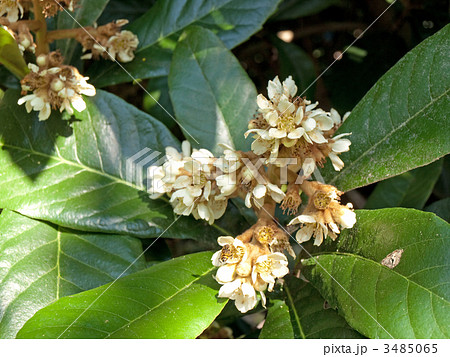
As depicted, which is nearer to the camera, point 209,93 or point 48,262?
point 48,262

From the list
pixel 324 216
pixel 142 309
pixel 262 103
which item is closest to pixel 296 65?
pixel 262 103

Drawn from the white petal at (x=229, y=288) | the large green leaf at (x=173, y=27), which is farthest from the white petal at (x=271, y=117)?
the large green leaf at (x=173, y=27)

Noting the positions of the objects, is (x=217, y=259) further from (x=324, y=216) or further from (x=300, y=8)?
(x=300, y=8)

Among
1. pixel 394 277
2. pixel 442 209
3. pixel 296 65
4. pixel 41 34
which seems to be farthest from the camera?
pixel 296 65

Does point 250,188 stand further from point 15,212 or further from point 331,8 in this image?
point 331,8

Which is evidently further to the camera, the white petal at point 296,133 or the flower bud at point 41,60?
the flower bud at point 41,60

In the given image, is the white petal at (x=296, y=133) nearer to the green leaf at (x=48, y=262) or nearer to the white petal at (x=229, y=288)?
the white petal at (x=229, y=288)

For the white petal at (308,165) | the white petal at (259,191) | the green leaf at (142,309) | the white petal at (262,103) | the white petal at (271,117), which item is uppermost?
the white petal at (262,103)
